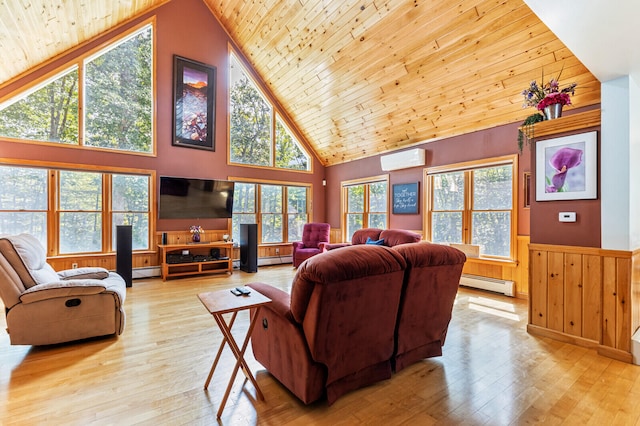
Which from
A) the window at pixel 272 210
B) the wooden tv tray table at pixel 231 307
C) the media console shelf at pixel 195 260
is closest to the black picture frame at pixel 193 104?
the window at pixel 272 210

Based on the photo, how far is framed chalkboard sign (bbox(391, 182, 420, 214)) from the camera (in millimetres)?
5879

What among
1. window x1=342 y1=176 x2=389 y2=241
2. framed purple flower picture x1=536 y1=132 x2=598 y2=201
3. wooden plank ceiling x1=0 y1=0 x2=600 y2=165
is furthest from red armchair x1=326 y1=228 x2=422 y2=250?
framed purple flower picture x1=536 y1=132 x2=598 y2=201

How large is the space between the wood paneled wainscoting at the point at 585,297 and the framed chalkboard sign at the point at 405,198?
2.81 meters

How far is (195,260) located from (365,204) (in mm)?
3891

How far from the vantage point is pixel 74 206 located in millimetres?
5223

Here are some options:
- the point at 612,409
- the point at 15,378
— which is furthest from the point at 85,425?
the point at 612,409

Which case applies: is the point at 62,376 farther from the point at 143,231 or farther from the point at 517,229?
the point at 517,229

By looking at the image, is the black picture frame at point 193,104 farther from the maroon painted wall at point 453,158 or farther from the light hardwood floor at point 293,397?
the light hardwood floor at point 293,397

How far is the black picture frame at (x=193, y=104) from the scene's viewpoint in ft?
20.0

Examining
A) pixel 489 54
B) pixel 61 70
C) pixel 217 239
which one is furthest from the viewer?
pixel 217 239

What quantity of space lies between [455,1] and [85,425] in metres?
5.02

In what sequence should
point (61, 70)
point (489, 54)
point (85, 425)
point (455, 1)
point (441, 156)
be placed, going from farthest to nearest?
1. point (441, 156)
2. point (61, 70)
3. point (489, 54)
4. point (455, 1)
5. point (85, 425)

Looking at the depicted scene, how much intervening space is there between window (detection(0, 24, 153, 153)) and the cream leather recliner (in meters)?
2.95

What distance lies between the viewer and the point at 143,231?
5.78m
